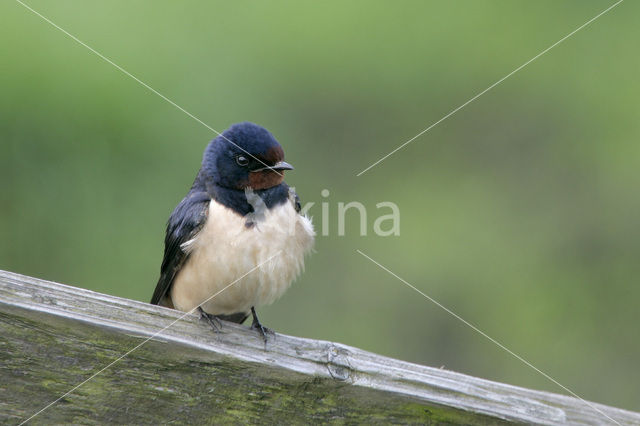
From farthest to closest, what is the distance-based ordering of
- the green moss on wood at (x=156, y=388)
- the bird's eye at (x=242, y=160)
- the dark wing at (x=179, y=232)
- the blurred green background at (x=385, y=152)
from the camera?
the blurred green background at (x=385, y=152) → the bird's eye at (x=242, y=160) → the dark wing at (x=179, y=232) → the green moss on wood at (x=156, y=388)

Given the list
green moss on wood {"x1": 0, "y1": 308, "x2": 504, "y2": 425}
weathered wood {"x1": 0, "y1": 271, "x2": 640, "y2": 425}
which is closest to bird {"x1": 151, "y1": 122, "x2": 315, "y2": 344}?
weathered wood {"x1": 0, "y1": 271, "x2": 640, "y2": 425}

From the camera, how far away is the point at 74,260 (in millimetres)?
3643

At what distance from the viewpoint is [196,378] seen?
1.74m

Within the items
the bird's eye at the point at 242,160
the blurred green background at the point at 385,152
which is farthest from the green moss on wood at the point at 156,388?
the blurred green background at the point at 385,152

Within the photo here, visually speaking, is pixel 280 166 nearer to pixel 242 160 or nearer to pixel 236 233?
pixel 242 160

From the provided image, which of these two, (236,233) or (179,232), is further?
(179,232)

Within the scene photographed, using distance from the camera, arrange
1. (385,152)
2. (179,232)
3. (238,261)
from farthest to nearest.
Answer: (385,152) < (179,232) < (238,261)

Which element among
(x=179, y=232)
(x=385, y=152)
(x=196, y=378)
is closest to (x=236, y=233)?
(x=179, y=232)

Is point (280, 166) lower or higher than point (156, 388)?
higher

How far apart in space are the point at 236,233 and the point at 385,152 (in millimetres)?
1580

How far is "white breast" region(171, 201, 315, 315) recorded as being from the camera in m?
3.10

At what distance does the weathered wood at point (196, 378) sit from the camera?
5.21 feet

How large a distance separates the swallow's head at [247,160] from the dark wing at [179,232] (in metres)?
0.12

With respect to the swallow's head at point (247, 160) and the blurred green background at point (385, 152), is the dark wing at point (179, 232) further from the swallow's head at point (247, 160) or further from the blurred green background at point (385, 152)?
the blurred green background at point (385, 152)
